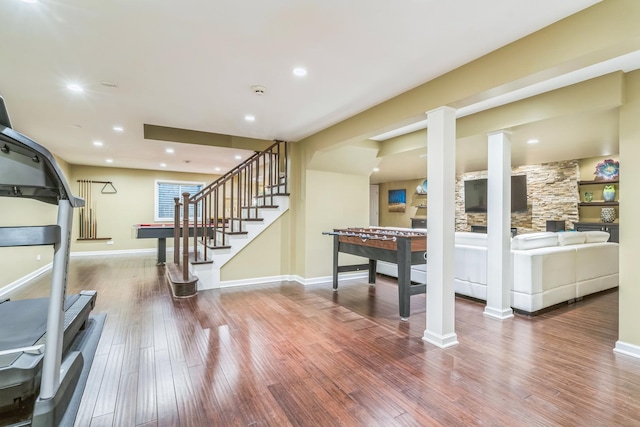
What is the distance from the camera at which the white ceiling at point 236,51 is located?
1.90m

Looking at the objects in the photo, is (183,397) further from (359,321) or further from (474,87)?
(474,87)

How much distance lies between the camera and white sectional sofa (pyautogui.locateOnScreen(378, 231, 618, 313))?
143 inches

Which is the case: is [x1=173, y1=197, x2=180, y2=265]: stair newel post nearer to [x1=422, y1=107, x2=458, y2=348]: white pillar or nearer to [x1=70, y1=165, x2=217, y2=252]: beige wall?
[x1=70, y1=165, x2=217, y2=252]: beige wall

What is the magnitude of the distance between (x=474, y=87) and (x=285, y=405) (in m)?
2.71

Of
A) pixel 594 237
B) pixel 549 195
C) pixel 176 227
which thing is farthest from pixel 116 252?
pixel 549 195

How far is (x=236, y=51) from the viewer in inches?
94.8

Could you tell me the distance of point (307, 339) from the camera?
2922 millimetres

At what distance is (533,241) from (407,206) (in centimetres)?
702

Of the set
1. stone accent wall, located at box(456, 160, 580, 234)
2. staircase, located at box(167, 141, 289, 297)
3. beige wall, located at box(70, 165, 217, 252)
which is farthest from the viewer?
beige wall, located at box(70, 165, 217, 252)

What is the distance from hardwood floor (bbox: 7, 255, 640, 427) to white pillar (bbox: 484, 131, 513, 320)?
0.66ft

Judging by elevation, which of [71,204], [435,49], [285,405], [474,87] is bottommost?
[285,405]

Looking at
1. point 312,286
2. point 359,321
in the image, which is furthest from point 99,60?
point 312,286

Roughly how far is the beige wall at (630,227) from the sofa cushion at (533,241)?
1.18m

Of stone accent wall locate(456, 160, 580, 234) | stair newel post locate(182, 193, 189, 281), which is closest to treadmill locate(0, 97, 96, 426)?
stair newel post locate(182, 193, 189, 281)
